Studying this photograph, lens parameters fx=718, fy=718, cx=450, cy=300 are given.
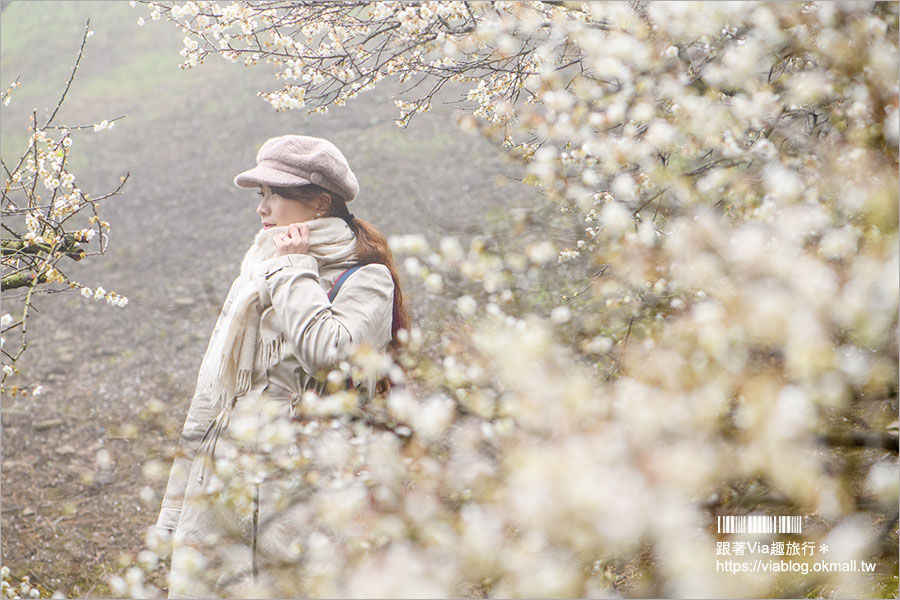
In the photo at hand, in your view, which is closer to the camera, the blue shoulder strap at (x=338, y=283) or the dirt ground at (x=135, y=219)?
the blue shoulder strap at (x=338, y=283)

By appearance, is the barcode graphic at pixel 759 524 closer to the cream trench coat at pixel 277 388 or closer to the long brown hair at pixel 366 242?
the cream trench coat at pixel 277 388

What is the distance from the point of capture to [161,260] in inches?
387

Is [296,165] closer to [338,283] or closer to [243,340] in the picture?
[338,283]

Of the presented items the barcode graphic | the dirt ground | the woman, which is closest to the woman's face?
the woman

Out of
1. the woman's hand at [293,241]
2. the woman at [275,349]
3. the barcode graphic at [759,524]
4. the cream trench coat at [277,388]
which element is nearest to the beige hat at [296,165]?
the woman at [275,349]

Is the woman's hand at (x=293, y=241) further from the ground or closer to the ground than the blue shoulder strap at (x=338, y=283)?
further from the ground

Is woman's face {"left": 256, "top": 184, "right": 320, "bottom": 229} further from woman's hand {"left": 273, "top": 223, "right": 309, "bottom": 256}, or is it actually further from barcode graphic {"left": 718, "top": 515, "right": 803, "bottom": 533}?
barcode graphic {"left": 718, "top": 515, "right": 803, "bottom": 533}

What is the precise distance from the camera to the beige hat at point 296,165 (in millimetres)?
2402

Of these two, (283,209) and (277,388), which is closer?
(277,388)

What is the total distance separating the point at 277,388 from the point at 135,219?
9.62 metres

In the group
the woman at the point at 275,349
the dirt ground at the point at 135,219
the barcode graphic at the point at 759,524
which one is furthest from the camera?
the dirt ground at the point at 135,219

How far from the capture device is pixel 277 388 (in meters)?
2.30

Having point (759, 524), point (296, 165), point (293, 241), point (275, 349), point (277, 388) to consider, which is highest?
point (296, 165)

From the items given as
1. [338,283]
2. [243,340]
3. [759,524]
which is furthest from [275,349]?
[759,524]
